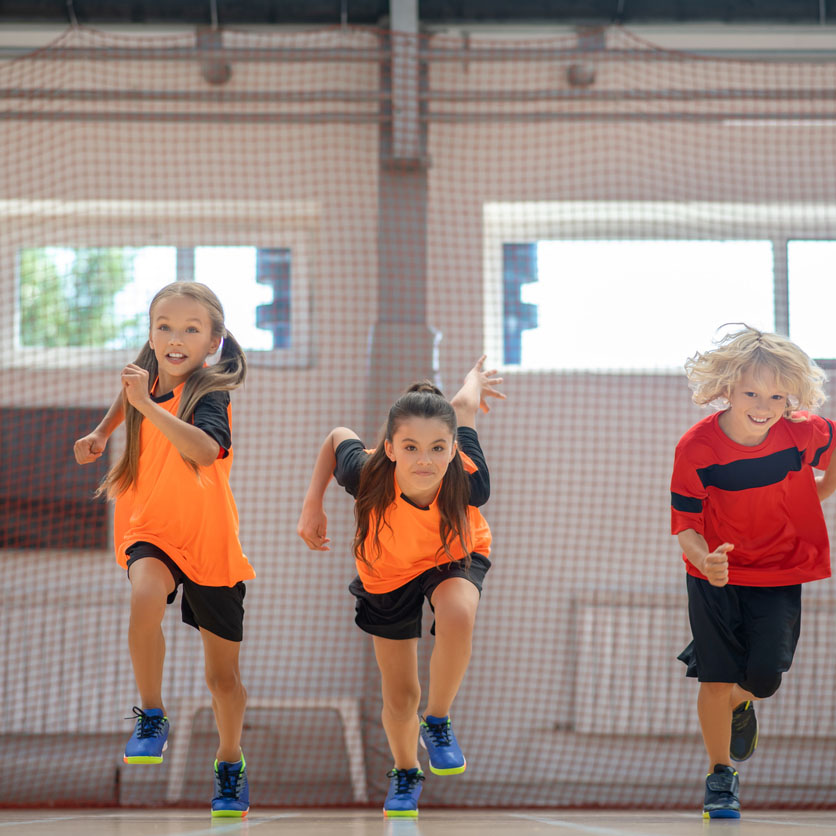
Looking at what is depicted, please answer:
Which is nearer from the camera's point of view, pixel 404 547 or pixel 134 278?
pixel 404 547

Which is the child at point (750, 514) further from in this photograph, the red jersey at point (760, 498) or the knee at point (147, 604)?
the knee at point (147, 604)

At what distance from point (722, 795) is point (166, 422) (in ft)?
4.92

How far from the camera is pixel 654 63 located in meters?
4.48

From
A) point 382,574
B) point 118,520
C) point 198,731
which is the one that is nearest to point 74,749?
point 198,731

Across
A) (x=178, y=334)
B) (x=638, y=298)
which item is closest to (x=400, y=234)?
(x=638, y=298)

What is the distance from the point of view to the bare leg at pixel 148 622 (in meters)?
2.02

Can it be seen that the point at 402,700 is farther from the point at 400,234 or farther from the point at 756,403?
the point at 400,234

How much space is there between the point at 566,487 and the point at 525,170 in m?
1.44

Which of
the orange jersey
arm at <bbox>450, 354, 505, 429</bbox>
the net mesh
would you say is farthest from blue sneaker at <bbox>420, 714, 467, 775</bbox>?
the net mesh

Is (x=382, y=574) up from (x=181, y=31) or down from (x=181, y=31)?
down

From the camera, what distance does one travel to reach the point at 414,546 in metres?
2.11

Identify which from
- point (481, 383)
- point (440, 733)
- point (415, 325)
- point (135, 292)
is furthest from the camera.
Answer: point (135, 292)

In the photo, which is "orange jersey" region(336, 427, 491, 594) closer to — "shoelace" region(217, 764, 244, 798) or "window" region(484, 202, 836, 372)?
"shoelace" region(217, 764, 244, 798)

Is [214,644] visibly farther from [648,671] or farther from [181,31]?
[181,31]
